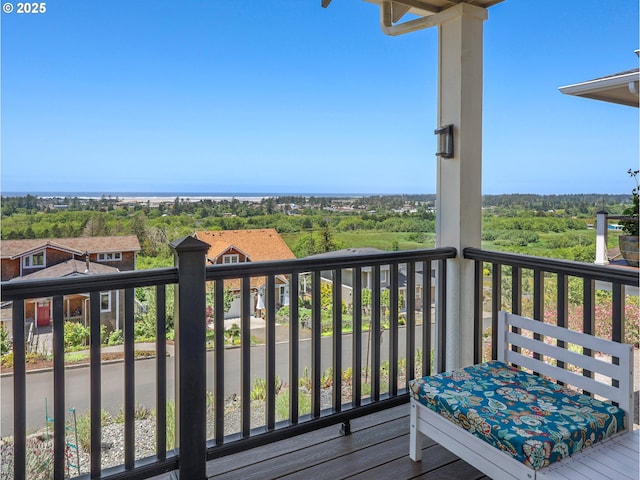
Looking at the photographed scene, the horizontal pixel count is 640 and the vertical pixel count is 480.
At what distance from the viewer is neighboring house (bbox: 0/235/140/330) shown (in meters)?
1.78

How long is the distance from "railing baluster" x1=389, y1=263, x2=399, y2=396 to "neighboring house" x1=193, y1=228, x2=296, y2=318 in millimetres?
628

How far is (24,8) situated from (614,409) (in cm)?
284

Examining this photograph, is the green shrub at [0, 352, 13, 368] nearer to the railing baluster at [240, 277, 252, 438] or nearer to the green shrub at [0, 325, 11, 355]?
the green shrub at [0, 325, 11, 355]

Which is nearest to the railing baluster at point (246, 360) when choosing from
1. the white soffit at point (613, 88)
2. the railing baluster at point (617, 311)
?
the railing baluster at point (617, 311)

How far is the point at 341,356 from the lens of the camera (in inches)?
97.1

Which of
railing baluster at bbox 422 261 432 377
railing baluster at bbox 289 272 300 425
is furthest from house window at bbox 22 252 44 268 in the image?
railing baluster at bbox 422 261 432 377

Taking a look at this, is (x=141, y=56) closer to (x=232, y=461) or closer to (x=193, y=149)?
(x=193, y=149)

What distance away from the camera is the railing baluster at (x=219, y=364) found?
206 cm

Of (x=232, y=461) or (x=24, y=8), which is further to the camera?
Answer: (x=232, y=461)

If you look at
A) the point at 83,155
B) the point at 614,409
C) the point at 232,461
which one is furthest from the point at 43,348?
the point at 614,409

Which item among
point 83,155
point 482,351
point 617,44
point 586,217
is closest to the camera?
point 83,155

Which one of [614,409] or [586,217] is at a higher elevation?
[586,217]

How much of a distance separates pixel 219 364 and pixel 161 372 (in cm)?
26

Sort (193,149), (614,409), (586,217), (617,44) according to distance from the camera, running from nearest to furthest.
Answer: (614,409)
(193,149)
(617,44)
(586,217)
